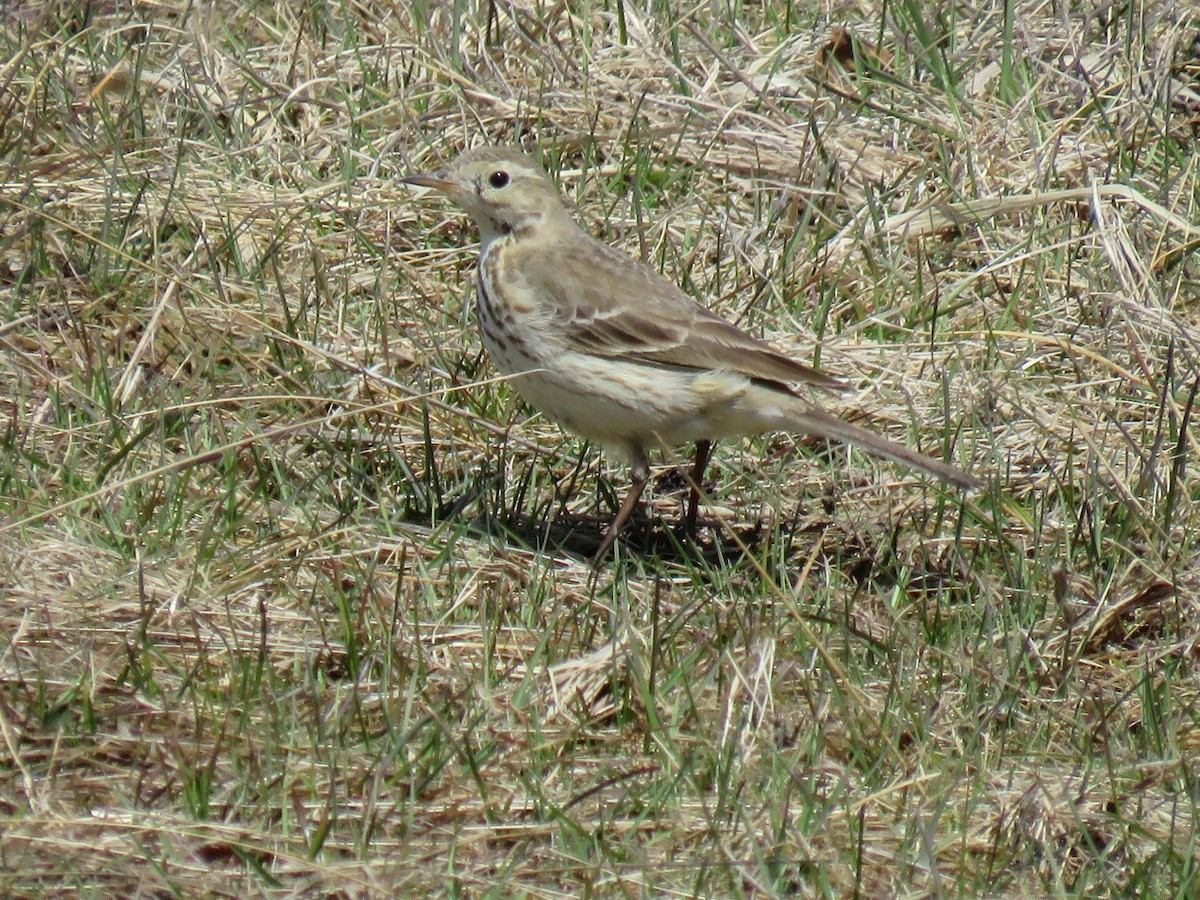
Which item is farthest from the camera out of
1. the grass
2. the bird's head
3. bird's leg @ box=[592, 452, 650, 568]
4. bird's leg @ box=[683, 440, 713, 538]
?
the bird's head

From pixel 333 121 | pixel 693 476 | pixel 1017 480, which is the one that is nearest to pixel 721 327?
pixel 693 476

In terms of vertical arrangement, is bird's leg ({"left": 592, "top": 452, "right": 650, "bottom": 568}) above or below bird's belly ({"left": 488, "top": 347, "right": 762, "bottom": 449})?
below

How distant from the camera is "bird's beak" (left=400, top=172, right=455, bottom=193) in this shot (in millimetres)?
6102

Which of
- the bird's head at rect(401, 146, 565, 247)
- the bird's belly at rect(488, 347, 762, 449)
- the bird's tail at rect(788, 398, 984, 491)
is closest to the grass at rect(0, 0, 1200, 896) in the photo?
the bird's tail at rect(788, 398, 984, 491)

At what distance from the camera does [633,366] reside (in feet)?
19.2

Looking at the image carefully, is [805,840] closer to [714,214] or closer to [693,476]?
[693,476]

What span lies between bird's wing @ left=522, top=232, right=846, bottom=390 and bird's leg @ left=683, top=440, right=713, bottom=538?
39cm

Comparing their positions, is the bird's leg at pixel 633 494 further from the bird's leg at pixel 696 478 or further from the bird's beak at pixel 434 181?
the bird's beak at pixel 434 181

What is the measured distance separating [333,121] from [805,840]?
4.86 metres

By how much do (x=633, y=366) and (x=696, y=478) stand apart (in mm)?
550

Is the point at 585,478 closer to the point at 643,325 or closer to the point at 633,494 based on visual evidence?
the point at 633,494

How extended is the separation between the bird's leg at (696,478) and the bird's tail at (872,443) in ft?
1.48

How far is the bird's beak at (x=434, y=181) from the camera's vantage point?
20.0 ft

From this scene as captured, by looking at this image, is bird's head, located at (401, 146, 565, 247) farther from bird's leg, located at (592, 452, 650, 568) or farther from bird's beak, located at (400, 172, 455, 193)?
bird's leg, located at (592, 452, 650, 568)
